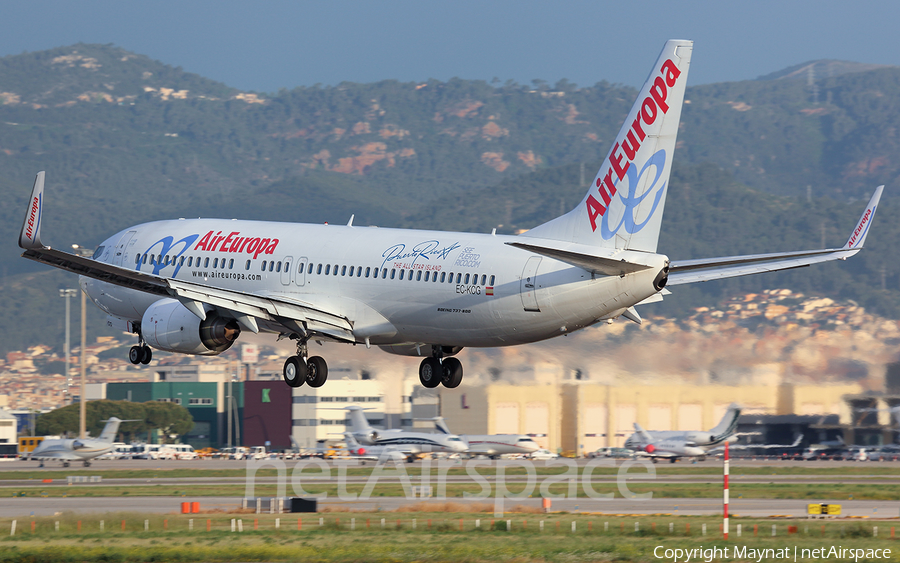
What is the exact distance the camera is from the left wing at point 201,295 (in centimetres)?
3959

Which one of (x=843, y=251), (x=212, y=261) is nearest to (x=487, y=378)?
(x=212, y=261)

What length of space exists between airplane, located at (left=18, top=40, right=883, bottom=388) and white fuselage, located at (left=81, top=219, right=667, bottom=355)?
0.17ft

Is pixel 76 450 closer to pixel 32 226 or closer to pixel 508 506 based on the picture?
pixel 508 506

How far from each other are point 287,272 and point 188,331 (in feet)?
14.5

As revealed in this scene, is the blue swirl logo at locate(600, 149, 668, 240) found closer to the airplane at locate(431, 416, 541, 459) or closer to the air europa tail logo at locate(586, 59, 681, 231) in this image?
the air europa tail logo at locate(586, 59, 681, 231)

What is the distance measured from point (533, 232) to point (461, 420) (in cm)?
6228

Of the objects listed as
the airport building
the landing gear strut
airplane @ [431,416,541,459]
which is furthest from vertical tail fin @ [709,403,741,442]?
the landing gear strut

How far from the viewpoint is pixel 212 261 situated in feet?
163

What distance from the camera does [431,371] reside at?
156 ft

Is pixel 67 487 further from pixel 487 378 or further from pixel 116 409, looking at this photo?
pixel 116 409

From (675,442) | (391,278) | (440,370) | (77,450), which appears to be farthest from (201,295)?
(77,450)

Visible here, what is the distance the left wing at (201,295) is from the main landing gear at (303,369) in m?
1.13

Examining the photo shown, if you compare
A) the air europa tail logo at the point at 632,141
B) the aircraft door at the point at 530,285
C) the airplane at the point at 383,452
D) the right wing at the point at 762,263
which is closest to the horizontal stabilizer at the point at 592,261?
the aircraft door at the point at 530,285

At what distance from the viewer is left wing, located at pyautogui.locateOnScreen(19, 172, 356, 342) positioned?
1559 inches
